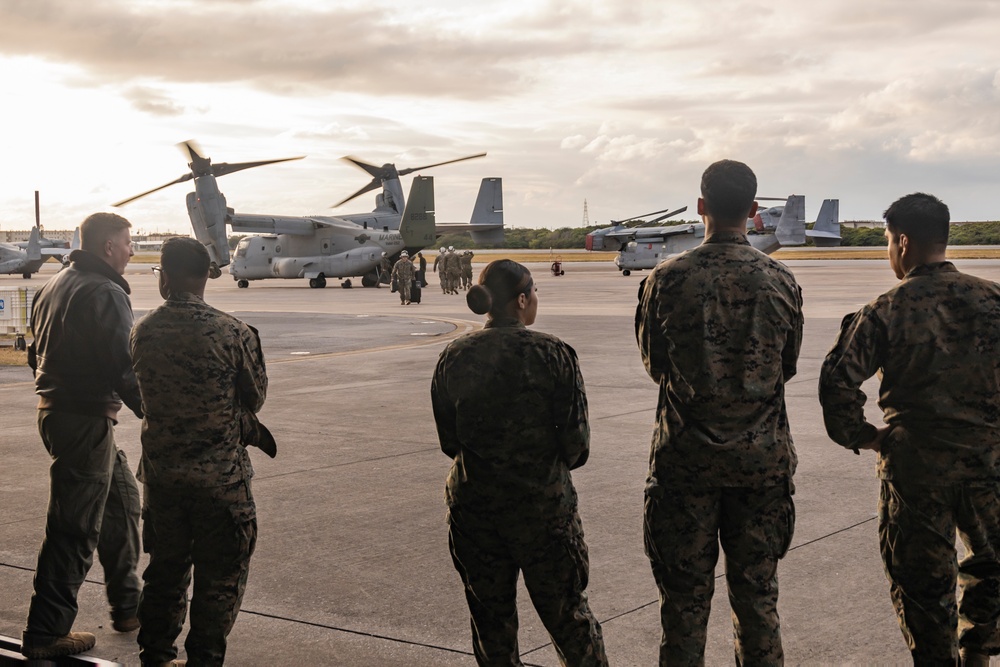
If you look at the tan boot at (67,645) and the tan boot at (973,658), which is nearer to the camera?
the tan boot at (973,658)

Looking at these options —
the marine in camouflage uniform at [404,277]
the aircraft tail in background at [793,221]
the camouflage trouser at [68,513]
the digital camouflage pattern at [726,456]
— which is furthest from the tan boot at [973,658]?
the aircraft tail in background at [793,221]

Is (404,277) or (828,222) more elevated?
(828,222)

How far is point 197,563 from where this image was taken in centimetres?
414

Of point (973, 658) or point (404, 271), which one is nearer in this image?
point (973, 658)

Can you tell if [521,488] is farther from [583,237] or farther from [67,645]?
[583,237]

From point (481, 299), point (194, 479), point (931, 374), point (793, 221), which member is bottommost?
point (194, 479)

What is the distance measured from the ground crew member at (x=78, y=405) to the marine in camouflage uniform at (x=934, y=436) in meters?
3.04

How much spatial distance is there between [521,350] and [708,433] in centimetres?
73

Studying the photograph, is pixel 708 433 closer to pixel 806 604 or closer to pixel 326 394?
pixel 806 604

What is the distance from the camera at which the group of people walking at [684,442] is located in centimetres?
373

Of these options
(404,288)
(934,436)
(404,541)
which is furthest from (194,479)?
(404,288)

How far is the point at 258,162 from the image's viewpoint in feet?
127

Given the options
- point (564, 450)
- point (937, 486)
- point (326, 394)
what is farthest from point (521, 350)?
point (326, 394)

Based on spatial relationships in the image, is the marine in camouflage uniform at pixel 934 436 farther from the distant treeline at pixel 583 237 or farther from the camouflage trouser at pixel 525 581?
the distant treeline at pixel 583 237
